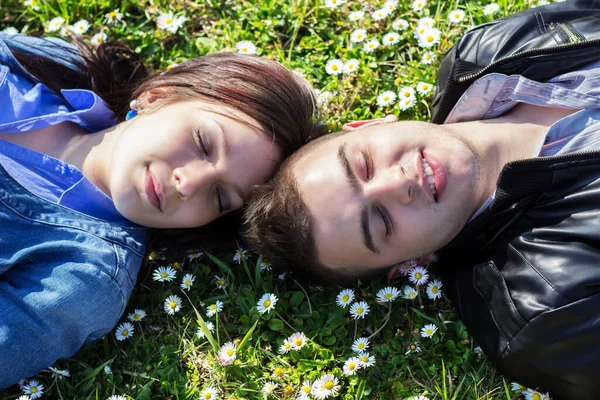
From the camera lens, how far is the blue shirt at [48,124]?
296cm

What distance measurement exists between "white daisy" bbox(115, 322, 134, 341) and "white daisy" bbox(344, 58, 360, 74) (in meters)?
1.60

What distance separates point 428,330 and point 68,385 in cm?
140

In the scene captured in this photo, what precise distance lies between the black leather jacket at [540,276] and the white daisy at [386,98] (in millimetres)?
863

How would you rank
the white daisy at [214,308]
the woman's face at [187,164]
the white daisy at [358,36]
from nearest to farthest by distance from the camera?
the woman's face at [187,164], the white daisy at [214,308], the white daisy at [358,36]

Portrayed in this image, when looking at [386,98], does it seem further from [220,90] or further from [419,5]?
[220,90]

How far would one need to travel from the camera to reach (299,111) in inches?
121

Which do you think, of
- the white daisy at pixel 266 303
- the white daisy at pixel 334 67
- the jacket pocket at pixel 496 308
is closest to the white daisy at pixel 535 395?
the jacket pocket at pixel 496 308

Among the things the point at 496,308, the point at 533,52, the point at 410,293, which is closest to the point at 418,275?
the point at 410,293

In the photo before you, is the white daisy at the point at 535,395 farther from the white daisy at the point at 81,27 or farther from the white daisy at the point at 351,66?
the white daisy at the point at 81,27

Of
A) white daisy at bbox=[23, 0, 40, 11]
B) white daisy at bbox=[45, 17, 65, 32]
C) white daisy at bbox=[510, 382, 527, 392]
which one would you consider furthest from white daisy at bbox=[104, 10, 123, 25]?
white daisy at bbox=[510, 382, 527, 392]

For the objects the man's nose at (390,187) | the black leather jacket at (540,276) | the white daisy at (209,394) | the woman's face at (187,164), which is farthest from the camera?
the woman's face at (187,164)

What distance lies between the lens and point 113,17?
384 cm

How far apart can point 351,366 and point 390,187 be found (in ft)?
2.27

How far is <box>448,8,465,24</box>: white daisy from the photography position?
11.6 ft
